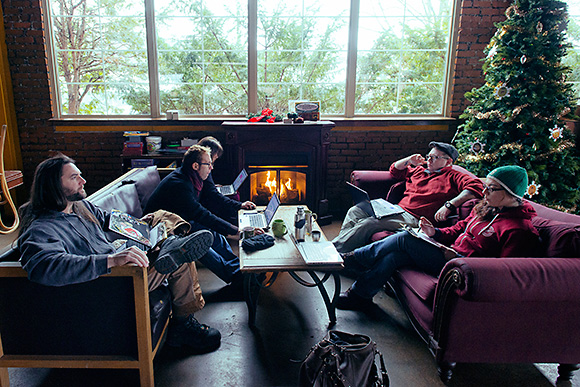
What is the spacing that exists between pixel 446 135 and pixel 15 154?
5.22 meters

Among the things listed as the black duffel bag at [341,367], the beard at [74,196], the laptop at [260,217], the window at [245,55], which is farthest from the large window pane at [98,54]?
the black duffel bag at [341,367]

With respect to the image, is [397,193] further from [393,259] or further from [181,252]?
[181,252]

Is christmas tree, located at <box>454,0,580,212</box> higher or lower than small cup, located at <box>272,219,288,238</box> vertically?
higher

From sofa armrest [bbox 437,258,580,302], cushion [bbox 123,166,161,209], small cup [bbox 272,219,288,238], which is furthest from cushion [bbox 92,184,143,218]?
sofa armrest [bbox 437,258,580,302]

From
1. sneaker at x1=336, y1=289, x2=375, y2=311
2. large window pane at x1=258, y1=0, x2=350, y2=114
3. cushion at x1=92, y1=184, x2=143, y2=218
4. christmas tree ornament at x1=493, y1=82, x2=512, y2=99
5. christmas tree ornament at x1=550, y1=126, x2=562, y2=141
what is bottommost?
sneaker at x1=336, y1=289, x2=375, y2=311

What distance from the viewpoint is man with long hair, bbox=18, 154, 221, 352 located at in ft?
5.81

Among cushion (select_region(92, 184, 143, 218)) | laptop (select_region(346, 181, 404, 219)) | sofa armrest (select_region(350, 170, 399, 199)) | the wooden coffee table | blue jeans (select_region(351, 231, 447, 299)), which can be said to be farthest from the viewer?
sofa armrest (select_region(350, 170, 399, 199))

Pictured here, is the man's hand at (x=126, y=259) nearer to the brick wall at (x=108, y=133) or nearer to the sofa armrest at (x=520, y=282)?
the sofa armrest at (x=520, y=282)

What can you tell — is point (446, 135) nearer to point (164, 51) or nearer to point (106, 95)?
point (164, 51)

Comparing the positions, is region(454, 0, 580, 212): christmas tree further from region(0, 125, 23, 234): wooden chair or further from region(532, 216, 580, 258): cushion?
region(0, 125, 23, 234): wooden chair

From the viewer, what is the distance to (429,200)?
3471 millimetres

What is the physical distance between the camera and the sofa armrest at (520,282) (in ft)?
6.45

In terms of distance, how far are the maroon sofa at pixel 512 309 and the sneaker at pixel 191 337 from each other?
127cm

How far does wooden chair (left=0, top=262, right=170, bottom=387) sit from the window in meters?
3.52
